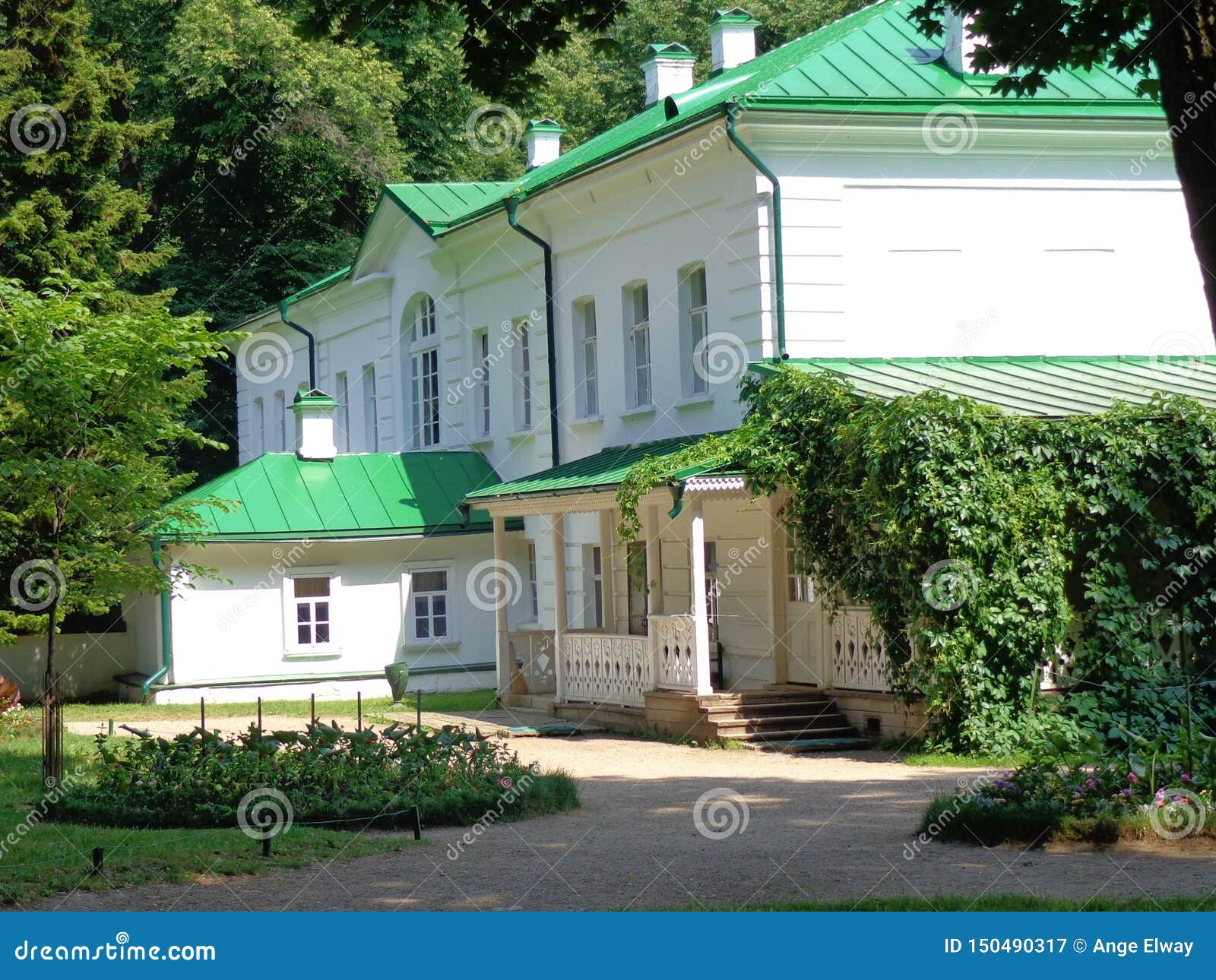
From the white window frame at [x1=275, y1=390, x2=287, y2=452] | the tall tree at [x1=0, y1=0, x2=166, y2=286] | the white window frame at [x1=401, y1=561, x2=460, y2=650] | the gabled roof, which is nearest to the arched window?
Result: the white window frame at [x1=401, y1=561, x2=460, y2=650]

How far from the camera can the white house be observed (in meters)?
18.8

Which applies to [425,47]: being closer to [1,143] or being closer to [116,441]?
[1,143]

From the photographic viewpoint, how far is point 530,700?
21922mm

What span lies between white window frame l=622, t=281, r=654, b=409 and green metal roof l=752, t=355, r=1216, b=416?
3530mm

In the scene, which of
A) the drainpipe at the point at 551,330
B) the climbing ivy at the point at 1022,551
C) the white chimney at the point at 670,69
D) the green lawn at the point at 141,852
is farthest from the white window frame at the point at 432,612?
the green lawn at the point at 141,852

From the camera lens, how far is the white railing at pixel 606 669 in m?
19.0

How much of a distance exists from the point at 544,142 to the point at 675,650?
51.4 feet

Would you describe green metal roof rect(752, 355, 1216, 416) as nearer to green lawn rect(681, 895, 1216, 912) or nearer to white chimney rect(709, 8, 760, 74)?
white chimney rect(709, 8, 760, 74)

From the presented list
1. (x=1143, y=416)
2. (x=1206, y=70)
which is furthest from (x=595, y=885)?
(x=1143, y=416)

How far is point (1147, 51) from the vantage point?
38.6 feet

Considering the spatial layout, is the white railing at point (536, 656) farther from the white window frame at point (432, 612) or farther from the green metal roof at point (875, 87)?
the green metal roof at point (875, 87)

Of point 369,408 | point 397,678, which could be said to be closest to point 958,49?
point 397,678

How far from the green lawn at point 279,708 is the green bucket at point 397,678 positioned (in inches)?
6.0

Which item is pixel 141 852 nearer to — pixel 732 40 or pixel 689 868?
pixel 689 868
